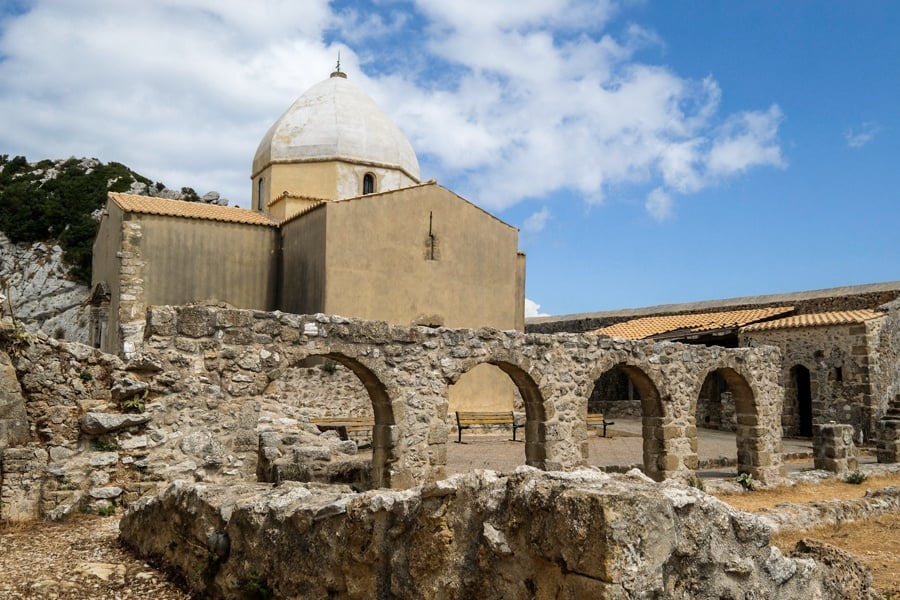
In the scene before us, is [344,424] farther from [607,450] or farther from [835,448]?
[835,448]

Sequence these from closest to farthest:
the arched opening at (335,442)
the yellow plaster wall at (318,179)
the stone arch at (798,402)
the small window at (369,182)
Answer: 1. the arched opening at (335,442)
2. the stone arch at (798,402)
3. the yellow plaster wall at (318,179)
4. the small window at (369,182)

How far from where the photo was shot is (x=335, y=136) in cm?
2266

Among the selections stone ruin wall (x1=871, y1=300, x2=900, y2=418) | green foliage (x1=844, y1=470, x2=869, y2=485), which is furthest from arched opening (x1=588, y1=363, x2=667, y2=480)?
stone ruin wall (x1=871, y1=300, x2=900, y2=418)

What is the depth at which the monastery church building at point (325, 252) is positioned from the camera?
18.6 meters

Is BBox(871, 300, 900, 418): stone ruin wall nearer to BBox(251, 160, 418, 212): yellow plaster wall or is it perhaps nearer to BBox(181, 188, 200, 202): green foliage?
BBox(251, 160, 418, 212): yellow plaster wall

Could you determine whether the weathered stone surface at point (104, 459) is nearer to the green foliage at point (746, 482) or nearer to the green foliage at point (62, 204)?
the green foliage at point (746, 482)

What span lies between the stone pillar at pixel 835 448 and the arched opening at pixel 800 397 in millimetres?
6816

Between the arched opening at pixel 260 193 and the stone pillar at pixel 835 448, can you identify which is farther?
the arched opening at pixel 260 193

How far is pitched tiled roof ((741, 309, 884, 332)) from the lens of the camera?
18.8m

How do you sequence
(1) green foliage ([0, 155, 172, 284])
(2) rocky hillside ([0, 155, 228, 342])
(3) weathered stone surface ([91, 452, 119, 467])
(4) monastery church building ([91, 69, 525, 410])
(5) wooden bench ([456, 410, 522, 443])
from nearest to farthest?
(3) weathered stone surface ([91, 452, 119, 467]) < (5) wooden bench ([456, 410, 522, 443]) < (4) monastery church building ([91, 69, 525, 410]) < (2) rocky hillside ([0, 155, 228, 342]) < (1) green foliage ([0, 155, 172, 284])

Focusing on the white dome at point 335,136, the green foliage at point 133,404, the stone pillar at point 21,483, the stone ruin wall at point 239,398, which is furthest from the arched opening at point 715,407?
the stone pillar at point 21,483

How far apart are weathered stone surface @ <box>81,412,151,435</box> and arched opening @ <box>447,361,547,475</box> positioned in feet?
17.2

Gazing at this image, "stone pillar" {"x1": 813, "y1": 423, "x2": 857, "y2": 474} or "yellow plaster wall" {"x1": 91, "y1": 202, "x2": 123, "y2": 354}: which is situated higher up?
"yellow plaster wall" {"x1": 91, "y1": 202, "x2": 123, "y2": 354}

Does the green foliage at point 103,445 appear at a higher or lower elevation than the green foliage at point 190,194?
lower
